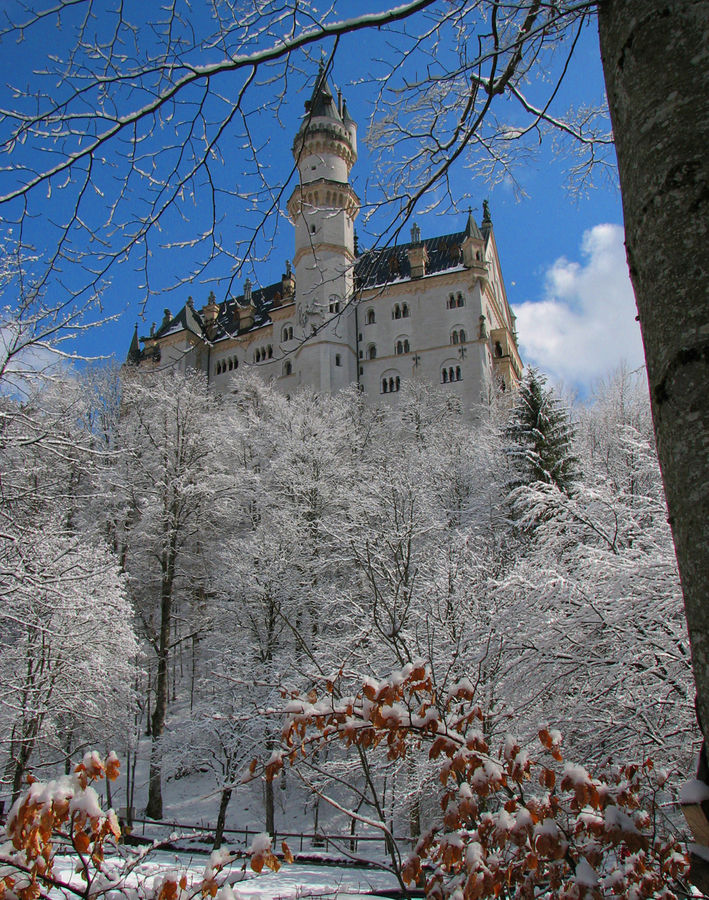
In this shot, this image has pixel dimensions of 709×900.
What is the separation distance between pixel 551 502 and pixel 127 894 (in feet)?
31.4

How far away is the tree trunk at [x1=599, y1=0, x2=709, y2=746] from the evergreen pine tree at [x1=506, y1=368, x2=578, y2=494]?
18.8 m

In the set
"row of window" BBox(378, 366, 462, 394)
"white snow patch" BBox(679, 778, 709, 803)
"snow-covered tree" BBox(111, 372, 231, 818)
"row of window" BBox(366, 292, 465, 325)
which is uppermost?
"row of window" BBox(366, 292, 465, 325)

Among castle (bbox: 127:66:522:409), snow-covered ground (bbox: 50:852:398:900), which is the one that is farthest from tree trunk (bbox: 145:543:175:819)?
castle (bbox: 127:66:522:409)

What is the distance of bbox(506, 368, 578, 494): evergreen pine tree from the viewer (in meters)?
20.5

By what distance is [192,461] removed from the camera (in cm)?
2497

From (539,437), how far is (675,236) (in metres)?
20.8

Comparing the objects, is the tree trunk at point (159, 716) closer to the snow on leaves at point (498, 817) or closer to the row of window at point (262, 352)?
the snow on leaves at point (498, 817)

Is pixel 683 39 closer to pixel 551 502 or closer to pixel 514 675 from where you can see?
pixel 514 675

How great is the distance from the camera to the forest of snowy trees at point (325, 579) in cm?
816

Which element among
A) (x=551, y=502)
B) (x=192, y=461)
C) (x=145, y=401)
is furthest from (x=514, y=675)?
(x=145, y=401)

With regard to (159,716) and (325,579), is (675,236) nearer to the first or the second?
(325,579)

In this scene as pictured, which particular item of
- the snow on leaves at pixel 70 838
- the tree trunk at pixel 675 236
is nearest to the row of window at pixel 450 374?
the snow on leaves at pixel 70 838

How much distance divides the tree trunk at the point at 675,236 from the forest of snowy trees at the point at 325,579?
78.5 inches

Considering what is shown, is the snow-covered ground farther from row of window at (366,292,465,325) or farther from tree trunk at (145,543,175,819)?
row of window at (366,292,465,325)
